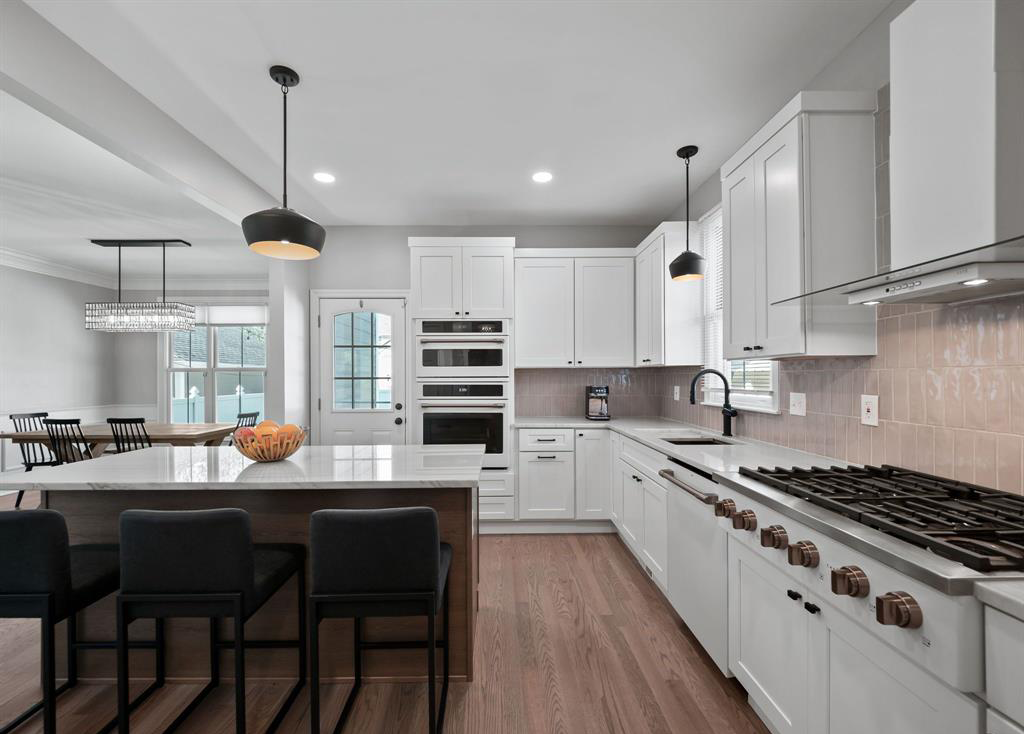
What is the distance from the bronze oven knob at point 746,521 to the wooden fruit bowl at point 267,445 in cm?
177

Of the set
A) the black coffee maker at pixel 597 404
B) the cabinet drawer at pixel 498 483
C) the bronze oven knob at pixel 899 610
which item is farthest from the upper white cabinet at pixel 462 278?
the bronze oven knob at pixel 899 610

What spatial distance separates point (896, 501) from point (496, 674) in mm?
1680

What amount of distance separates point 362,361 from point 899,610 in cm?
416

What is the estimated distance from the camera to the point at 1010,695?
808mm

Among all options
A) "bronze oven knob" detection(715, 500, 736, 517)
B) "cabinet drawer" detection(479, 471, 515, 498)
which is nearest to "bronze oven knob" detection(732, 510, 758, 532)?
"bronze oven knob" detection(715, 500, 736, 517)

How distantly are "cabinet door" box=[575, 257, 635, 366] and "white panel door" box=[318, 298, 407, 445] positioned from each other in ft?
5.50

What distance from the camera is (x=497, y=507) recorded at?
12.6 feet

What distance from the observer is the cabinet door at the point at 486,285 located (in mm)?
3977

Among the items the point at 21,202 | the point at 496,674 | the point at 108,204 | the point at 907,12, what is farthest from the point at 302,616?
the point at 21,202

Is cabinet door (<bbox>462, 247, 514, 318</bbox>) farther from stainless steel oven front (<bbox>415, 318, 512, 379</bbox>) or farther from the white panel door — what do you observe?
the white panel door

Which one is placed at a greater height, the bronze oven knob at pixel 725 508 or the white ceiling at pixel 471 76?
the white ceiling at pixel 471 76

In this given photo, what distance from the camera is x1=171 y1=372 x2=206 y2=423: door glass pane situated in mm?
7016

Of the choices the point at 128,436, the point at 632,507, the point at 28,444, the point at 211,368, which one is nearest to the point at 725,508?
the point at 632,507

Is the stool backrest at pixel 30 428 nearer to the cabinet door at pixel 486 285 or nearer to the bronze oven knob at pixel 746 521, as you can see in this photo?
the cabinet door at pixel 486 285
